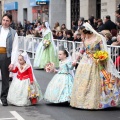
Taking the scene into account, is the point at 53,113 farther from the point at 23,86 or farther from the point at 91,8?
the point at 91,8

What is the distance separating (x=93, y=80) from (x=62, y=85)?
0.80 meters

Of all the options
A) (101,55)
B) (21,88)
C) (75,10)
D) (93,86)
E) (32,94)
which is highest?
(75,10)

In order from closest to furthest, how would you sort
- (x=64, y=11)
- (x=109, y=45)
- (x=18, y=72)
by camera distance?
(x=18, y=72) < (x=109, y=45) < (x=64, y=11)

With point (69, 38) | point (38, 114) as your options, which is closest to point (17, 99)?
point (38, 114)

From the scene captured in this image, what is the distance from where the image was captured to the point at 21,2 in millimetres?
44938

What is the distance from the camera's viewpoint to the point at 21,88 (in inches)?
417

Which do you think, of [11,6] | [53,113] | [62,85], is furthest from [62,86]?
[11,6]

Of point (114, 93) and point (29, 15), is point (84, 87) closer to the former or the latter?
point (114, 93)

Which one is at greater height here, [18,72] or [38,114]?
[18,72]

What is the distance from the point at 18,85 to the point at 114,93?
6.75ft

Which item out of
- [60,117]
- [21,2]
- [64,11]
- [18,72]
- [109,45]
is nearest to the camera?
[60,117]

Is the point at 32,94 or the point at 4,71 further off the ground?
the point at 4,71

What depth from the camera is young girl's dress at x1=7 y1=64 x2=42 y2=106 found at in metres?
10.6

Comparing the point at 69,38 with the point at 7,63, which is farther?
the point at 69,38
